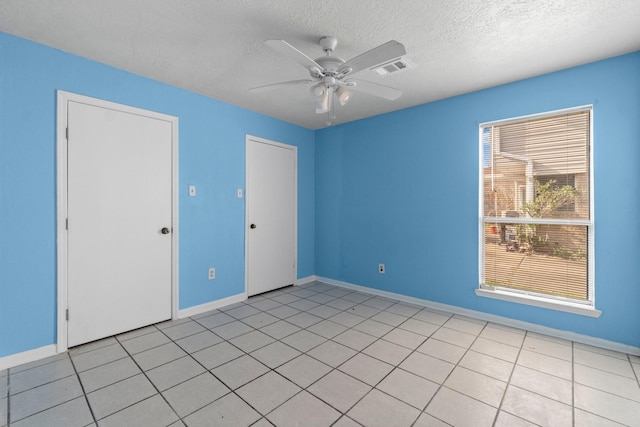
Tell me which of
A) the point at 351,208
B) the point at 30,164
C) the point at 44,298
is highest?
the point at 30,164

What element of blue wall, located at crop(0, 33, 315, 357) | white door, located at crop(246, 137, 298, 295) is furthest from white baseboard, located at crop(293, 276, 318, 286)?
blue wall, located at crop(0, 33, 315, 357)

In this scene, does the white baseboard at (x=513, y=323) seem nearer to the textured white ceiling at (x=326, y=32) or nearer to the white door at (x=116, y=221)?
the textured white ceiling at (x=326, y=32)

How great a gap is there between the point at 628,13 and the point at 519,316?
2550 millimetres

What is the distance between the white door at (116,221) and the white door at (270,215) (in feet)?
3.49

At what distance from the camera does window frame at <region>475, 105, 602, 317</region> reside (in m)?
2.53

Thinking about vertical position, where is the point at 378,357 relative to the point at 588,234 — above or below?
below

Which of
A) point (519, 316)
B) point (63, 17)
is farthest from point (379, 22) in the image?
point (519, 316)

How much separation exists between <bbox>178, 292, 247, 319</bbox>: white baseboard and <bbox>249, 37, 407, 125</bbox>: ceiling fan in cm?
243

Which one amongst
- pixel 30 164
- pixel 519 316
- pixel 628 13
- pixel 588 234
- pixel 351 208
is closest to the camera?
pixel 628 13

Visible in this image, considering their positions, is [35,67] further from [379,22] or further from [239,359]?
[239,359]

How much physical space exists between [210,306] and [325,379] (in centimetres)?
189

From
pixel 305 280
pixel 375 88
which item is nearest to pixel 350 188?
pixel 305 280

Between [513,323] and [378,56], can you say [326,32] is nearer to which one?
[378,56]

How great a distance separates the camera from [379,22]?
1.96m
